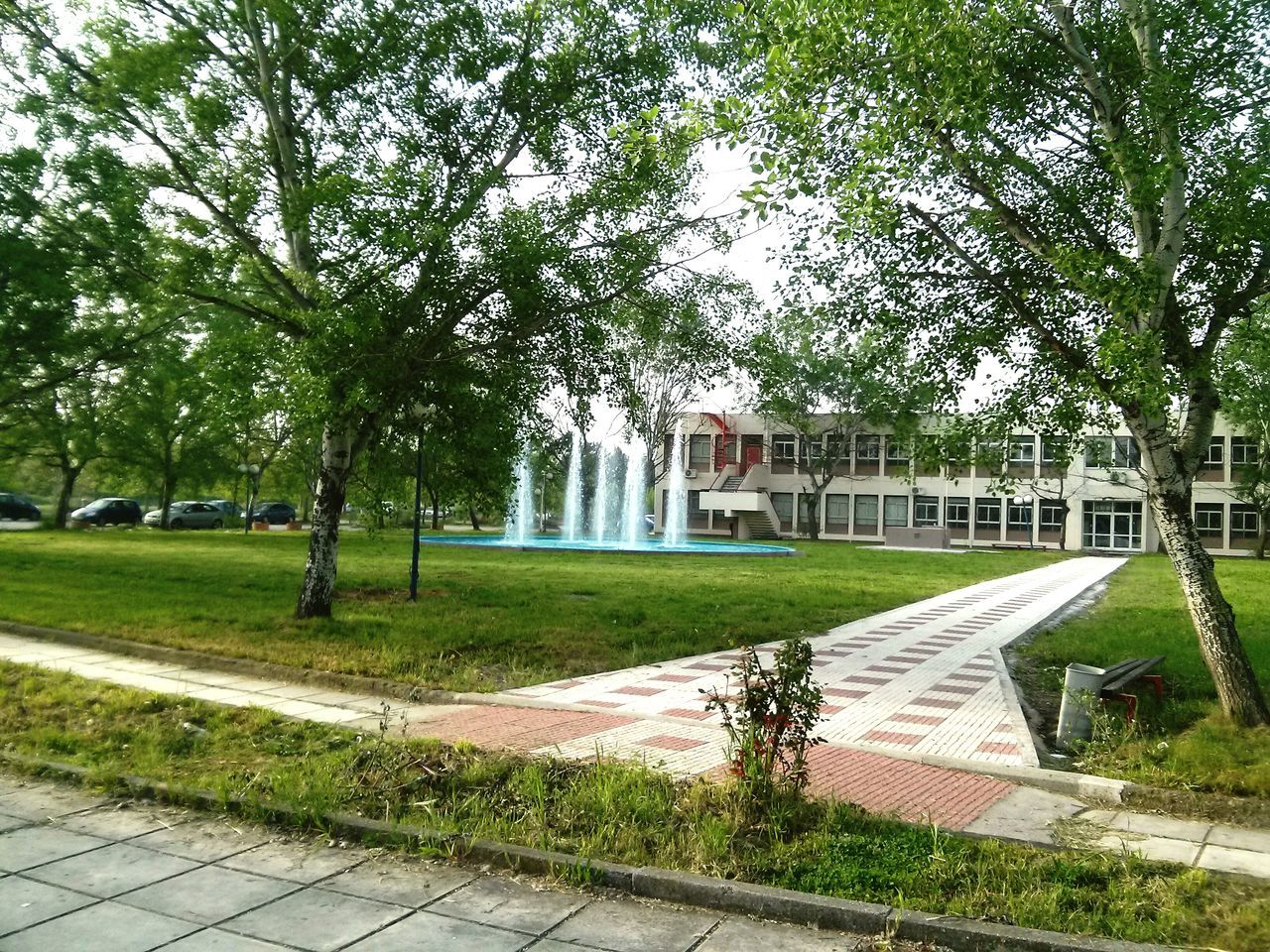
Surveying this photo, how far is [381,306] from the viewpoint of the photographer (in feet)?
37.9

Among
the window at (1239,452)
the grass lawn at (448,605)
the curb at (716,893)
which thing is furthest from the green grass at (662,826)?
the window at (1239,452)

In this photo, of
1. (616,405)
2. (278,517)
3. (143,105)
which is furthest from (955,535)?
(143,105)

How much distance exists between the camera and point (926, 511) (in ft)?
213

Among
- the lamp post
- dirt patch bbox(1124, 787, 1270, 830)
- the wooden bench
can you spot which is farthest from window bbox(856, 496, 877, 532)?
dirt patch bbox(1124, 787, 1270, 830)

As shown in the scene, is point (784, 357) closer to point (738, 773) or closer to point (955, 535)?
point (738, 773)

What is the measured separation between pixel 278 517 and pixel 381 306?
1938 inches

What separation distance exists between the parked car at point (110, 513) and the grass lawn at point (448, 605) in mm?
20077

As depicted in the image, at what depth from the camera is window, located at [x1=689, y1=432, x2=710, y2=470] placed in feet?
224

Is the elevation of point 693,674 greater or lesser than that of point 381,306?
lesser

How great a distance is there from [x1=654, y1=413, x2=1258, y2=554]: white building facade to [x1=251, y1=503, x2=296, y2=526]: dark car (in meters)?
23.6

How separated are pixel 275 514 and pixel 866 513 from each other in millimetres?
38977

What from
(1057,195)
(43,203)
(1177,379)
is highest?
(43,203)

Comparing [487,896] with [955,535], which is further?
[955,535]

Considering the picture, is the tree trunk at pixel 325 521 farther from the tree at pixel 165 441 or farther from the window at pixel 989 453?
the tree at pixel 165 441
